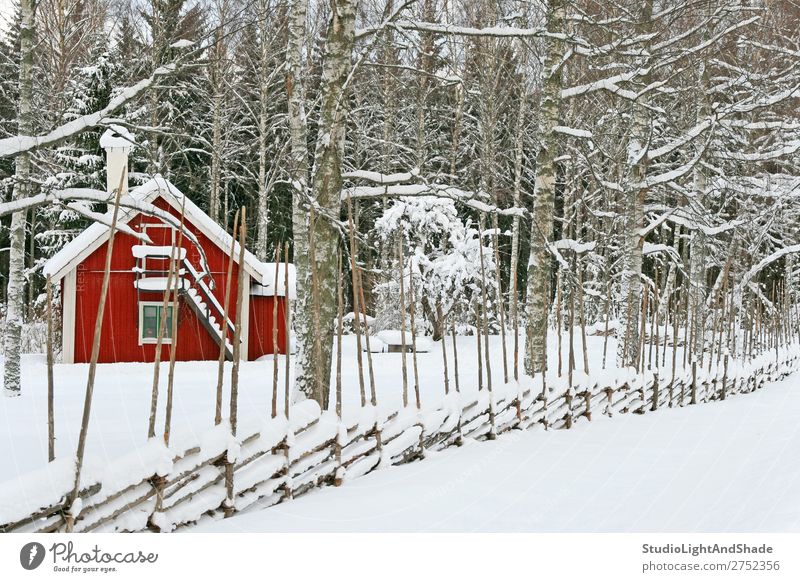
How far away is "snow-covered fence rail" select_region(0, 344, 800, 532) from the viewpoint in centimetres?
384

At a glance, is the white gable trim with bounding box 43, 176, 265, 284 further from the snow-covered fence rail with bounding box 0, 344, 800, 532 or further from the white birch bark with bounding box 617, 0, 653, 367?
the snow-covered fence rail with bounding box 0, 344, 800, 532

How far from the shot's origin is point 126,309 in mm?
16203

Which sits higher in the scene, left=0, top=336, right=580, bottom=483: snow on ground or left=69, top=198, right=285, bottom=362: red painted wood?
left=69, top=198, right=285, bottom=362: red painted wood

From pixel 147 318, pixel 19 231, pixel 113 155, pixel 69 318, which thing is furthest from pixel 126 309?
pixel 19 231

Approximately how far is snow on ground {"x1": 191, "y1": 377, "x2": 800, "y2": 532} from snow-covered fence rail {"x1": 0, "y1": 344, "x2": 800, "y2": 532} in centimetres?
15

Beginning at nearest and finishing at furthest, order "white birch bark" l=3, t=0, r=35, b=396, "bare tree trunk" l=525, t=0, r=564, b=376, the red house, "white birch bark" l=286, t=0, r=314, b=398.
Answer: "white birch bark" l=286, t=0, r=314, b=398
"bare tree trunk" l=525, t=0, r=564, b=376
"white birch bark" l=3, t=0, r=35, b=396
the red house

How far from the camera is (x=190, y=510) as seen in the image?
479cm

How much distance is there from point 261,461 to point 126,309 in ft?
38.0

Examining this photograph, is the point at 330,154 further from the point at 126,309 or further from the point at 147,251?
the point at 126,309

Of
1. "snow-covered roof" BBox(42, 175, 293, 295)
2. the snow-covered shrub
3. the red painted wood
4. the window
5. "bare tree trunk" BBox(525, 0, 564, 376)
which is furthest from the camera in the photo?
the snow-covered shrub

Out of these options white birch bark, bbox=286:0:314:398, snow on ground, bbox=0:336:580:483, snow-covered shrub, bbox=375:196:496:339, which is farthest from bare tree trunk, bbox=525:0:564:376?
snow-covered shrub, bbox=375:196:496:339

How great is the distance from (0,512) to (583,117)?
21017mm

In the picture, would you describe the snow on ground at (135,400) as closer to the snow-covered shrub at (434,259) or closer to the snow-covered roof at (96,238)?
the snow-covered shrub at (434,259)
